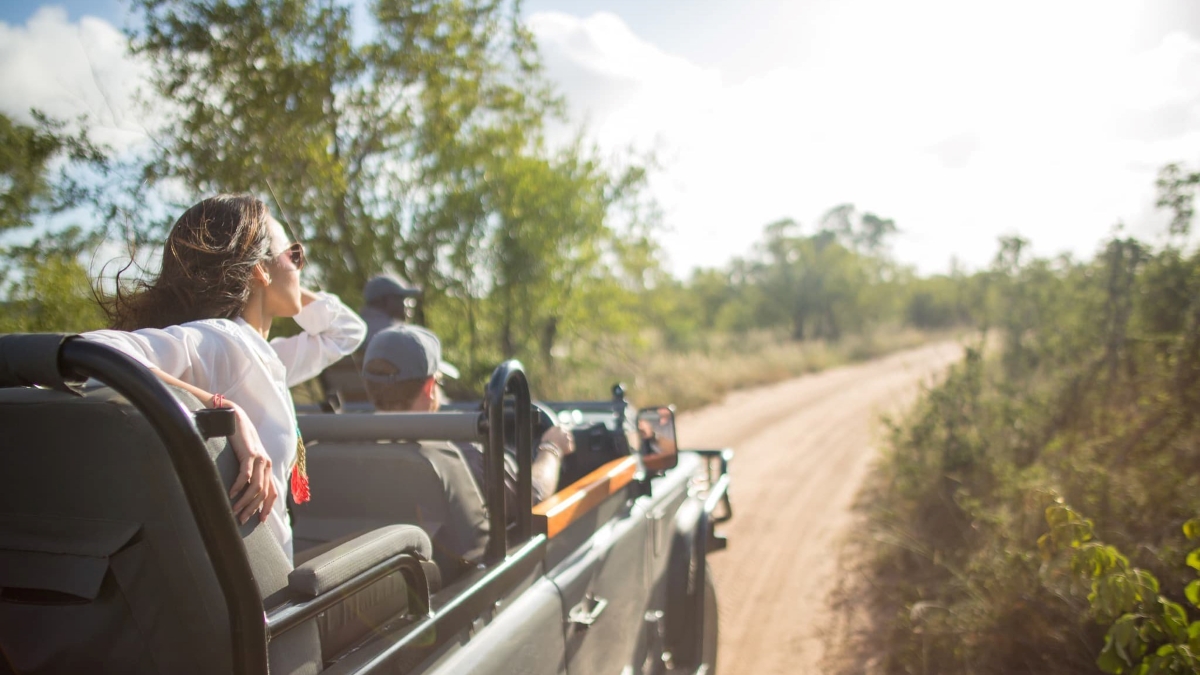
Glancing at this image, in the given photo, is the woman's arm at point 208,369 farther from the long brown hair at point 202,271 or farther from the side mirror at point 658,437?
the side mirror at point 658,437

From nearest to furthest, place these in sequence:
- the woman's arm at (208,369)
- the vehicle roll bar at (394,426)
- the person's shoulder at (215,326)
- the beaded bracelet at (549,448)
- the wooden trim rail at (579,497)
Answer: the woman's arm at (208,369), the person's shoulder at (215,326), the vehicle roll bar at (394,426), the wooden trim rail at (579,497), the beaded bracelet at (549,448)

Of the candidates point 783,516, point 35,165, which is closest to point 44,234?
point 35,165

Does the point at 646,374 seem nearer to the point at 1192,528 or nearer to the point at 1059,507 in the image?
the point at 1059,507

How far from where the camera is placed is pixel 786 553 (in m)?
5.04

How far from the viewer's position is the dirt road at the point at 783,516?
12.6 feet

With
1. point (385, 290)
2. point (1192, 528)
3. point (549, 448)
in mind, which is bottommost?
point (1192, 528)

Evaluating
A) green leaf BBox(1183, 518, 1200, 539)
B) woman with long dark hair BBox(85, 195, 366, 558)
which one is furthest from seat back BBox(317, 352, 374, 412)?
green leaf BBox(1183, 518, 1200, 539)

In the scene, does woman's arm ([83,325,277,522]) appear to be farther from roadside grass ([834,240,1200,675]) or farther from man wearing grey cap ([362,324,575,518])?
roadside grass ([834,240,1200,675])

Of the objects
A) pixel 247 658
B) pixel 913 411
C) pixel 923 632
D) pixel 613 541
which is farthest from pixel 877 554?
pixel 247 658

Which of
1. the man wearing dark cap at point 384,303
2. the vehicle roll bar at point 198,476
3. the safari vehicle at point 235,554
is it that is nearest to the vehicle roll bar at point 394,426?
the safari vehicle at point 235,554

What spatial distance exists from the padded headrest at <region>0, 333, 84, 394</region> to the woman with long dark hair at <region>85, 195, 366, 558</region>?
170 millimetres

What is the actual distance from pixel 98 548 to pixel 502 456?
82 cm

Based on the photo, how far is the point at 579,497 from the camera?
2.13 meters

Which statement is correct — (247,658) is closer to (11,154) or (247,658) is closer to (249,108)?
(11,154)
